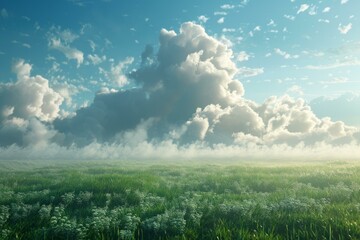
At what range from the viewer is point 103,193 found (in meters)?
20.2

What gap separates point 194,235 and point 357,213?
596 centimetres

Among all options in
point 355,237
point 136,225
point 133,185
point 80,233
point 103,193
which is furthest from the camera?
point 133,185

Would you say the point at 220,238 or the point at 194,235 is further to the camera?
the point at 194,235

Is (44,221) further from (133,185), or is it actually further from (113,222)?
(133,185)

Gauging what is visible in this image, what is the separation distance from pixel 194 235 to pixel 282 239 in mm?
2448

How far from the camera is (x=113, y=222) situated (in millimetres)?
11195

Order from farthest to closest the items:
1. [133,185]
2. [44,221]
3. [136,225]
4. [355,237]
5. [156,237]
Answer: [133,185]
[44,221]
[136,225]
[156,237]
[355,237]

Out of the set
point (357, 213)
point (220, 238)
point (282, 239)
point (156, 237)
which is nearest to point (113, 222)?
point (156, 237)

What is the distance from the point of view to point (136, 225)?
11.5 meters

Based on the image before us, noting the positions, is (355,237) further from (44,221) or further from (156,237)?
(44,221)

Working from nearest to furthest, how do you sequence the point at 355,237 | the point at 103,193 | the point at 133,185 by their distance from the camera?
the point at 355,237, the point at 103,193, the point at 133,185

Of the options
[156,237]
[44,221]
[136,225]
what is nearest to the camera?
[156,237]

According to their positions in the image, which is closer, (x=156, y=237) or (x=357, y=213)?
(x=156, y=237)

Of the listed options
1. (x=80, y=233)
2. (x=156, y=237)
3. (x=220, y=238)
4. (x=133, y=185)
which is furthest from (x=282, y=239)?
(x=133, y=185)
